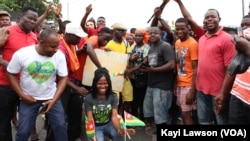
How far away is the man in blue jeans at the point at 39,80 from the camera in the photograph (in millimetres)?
3961

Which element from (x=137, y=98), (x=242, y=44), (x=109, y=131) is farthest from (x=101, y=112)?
(x=242, y=44)

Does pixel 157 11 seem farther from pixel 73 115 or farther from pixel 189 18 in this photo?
pixel 73 115

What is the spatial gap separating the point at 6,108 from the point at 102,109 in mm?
1228

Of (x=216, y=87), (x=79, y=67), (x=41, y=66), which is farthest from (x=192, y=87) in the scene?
(x=41, y=66)

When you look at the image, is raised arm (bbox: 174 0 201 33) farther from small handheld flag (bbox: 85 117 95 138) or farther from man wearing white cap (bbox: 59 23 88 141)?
small handheld flag (bbox: 85 117 95 138)

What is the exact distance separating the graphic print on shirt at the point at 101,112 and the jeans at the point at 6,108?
1.06 meters

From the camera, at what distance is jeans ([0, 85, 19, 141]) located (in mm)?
4352

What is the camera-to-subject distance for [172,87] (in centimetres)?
559

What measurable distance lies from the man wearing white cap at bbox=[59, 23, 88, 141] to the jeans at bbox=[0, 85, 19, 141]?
0.72m

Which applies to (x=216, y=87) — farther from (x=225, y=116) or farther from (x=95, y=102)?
(x=95, y=102)

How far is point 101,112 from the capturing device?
463cm

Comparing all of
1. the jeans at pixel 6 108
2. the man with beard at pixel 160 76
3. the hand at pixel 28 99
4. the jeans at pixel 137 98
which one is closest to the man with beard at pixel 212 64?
the man with beard at pixel 160 76

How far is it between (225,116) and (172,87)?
134 cm

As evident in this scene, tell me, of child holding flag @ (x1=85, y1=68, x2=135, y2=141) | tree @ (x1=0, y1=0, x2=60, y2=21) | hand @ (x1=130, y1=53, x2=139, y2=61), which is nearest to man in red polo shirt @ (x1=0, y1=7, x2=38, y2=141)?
child holding flag @ (x1=85, y1=68, x2=135, y2=141)
